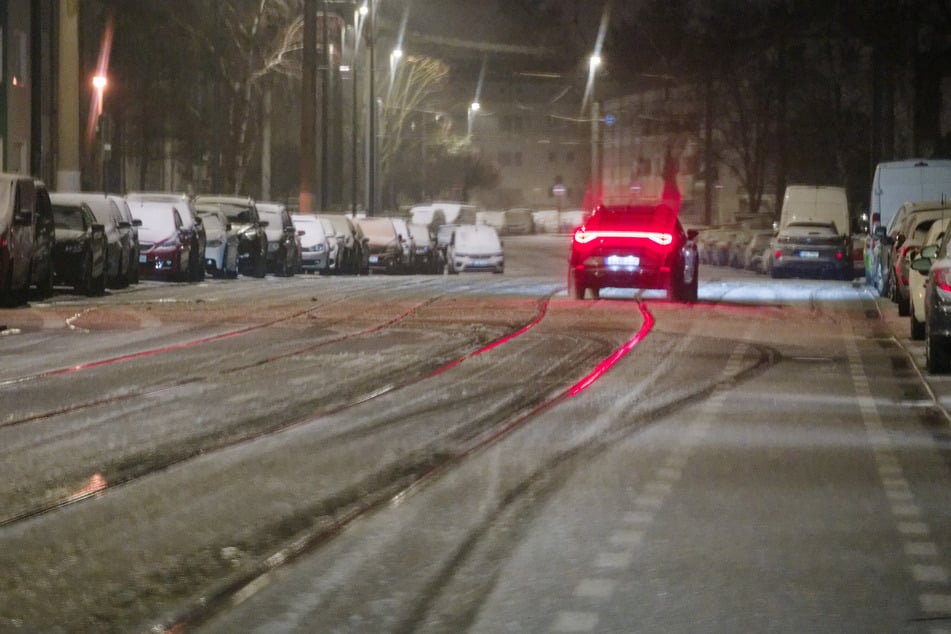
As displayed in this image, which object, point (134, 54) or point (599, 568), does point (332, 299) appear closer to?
point (599, 568)

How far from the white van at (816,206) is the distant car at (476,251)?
357 inches

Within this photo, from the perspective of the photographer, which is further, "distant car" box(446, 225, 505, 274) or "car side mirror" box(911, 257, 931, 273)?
"distant car" box(446, 225, 505, 274)

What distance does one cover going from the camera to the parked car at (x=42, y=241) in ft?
85.1

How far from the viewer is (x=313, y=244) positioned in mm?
47375

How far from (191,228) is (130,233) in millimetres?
3945

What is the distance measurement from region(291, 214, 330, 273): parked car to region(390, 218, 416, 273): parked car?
809cm

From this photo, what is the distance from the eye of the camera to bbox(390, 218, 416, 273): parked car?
184 ft

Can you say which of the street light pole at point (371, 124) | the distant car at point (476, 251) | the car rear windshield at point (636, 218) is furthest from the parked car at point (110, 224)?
the street light pole at point (371, 124)

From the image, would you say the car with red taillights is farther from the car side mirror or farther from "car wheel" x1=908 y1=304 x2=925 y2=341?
the car side mirror

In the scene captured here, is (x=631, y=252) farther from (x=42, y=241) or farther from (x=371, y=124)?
(x=371, y=124)

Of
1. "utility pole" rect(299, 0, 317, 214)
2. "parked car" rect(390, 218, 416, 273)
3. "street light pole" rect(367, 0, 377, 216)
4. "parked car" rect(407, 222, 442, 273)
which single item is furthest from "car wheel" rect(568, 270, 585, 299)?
"street light pole" rect(367, 0, 377, 216)

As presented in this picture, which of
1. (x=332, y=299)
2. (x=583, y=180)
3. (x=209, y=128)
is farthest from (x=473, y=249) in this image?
(x=583, y=180)

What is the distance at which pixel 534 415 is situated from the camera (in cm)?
1291

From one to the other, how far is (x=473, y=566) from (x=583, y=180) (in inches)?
5821
